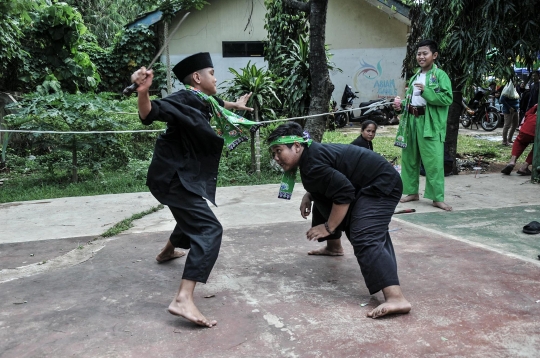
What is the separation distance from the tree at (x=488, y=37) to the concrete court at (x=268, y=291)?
2.27m

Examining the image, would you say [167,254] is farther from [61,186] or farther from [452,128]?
[452,128]

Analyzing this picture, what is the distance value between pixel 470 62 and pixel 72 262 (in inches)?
217

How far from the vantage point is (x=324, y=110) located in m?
8.04

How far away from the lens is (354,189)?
131 inches

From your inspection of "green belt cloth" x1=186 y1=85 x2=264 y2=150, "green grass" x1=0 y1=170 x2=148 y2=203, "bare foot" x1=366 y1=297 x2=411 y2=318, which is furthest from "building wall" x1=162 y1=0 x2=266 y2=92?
"bare foot" x1=366 y1=297 x2=411 y2=318

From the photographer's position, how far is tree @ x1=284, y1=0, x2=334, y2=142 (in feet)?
25.4

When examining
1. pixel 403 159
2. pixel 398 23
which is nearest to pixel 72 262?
pixel 403 159

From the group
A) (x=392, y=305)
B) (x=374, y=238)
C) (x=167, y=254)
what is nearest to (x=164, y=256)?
(x=167, y=254)

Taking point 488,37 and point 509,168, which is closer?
point 488,37

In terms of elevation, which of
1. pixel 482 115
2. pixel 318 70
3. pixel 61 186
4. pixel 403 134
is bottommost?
pixel 61 186

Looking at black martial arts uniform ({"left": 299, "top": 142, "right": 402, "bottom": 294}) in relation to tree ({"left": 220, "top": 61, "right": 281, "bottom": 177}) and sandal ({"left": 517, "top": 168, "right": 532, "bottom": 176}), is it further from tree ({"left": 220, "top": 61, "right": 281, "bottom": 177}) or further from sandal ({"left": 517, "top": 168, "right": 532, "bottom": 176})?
sandal ({"left": 517, "top": 168, "right": 532, "bottom": 176})

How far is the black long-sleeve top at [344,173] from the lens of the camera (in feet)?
10.8

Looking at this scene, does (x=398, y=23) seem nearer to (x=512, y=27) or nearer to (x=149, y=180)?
(x=512, y=27)

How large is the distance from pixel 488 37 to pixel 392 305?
4.99 m
